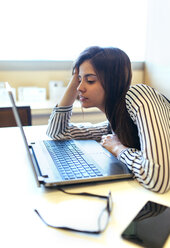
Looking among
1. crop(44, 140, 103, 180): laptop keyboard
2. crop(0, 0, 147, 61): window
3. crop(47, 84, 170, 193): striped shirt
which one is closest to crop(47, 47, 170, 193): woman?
crop(47, 84, 170, 193): striped shirt

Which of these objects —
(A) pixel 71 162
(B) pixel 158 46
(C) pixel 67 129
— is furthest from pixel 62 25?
(A) pixel 71 162

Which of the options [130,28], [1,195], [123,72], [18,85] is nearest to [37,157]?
[1,195]

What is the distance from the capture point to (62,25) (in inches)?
85.1

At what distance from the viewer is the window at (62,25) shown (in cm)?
205

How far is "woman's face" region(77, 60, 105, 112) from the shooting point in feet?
3.32

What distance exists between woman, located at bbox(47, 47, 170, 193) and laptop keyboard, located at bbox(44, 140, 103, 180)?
0.37 ft

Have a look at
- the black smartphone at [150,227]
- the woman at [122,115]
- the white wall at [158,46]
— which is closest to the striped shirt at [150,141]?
the woman at [122,115]

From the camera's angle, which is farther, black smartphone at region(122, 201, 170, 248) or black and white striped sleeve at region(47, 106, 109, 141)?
black and white striped sleeve at region(47, 106, 109, 141)

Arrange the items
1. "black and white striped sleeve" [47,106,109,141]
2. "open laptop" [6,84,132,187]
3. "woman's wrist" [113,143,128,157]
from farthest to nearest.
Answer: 1. "black and white striped sleeve" [47,106,109,141]
2. "woman's wrist" [113,143,128,157]
3. "open laptop" [6,84,132,187]

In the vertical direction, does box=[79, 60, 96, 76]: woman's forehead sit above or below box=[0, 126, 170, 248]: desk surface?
above

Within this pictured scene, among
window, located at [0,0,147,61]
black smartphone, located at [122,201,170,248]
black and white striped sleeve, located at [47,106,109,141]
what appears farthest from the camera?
window, located at [0,0,147,61]

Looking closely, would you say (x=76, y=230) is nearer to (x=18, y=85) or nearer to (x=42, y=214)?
(x=42, y=214)

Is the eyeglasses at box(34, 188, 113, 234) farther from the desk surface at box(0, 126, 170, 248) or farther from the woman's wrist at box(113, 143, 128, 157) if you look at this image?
the woman's wrist at box(113, 143, 128, 157)

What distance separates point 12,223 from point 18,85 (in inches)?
67.6
